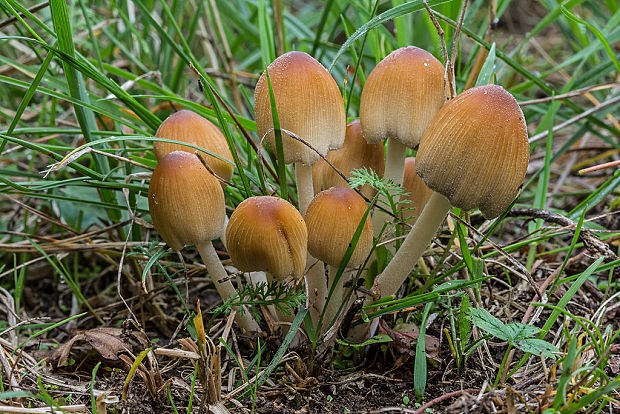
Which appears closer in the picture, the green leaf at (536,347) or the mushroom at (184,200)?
the green leaf at (536,347)

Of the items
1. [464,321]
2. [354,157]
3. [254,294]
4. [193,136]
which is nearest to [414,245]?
[464,321]

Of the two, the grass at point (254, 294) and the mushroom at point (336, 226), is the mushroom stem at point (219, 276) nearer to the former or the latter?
the grass at point (254, 294)

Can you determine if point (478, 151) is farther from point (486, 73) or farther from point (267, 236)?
point (486, 73)

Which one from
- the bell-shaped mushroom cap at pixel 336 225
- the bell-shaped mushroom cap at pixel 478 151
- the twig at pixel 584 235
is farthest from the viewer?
the twig at pixel 584 235

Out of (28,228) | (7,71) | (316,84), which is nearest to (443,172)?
(316,84)

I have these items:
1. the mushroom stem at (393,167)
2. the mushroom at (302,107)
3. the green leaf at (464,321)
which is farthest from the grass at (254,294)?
the mushroom stem at (393,167)

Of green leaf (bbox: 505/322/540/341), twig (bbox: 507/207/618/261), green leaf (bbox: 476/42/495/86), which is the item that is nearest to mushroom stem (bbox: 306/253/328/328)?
green leaf (bbox: 505/322/540/341)
